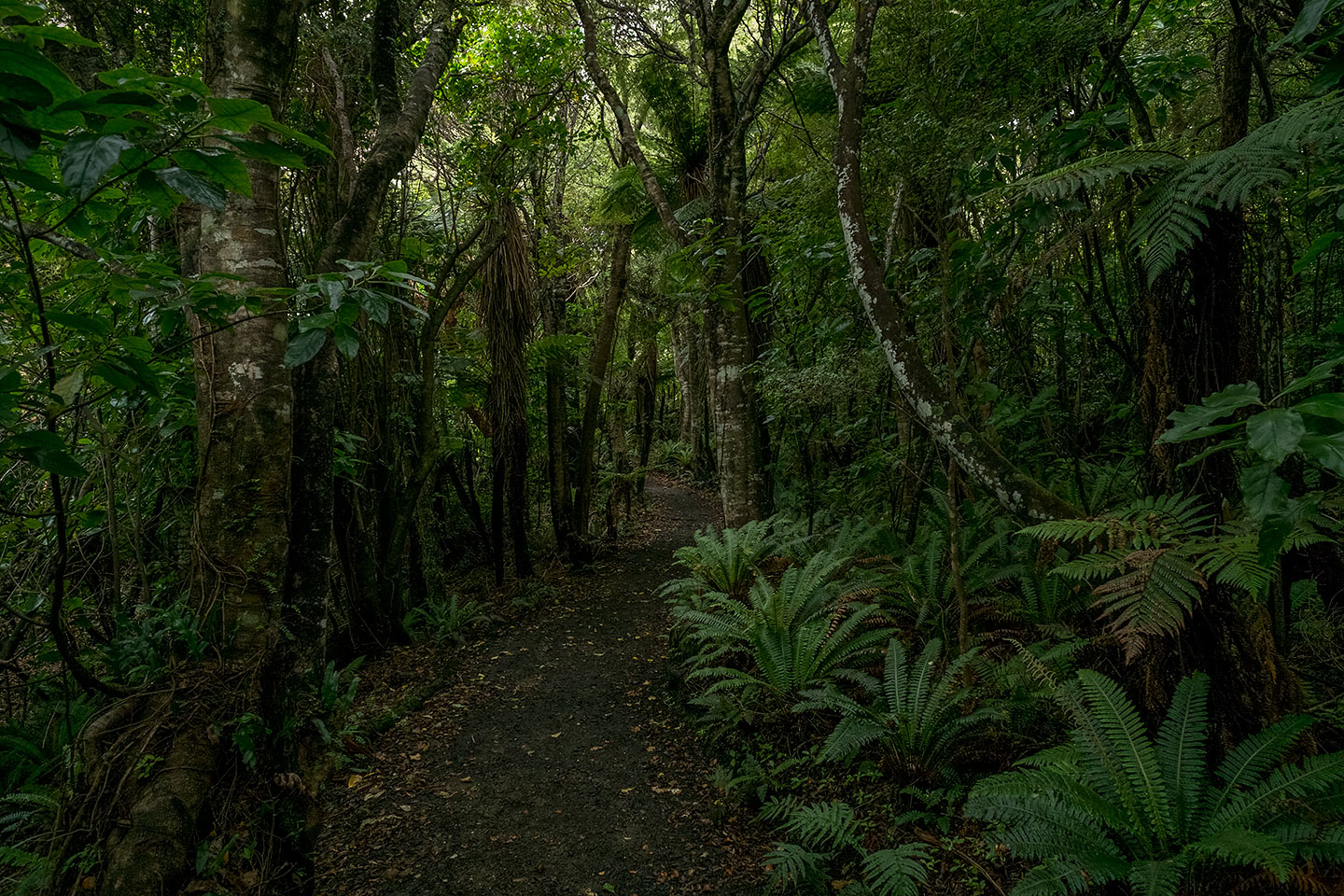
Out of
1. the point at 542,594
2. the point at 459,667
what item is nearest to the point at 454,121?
the point at 542,594

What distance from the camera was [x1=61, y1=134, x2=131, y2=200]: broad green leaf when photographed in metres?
1.13

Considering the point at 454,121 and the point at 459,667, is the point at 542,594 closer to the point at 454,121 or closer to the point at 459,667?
the point at 459,667

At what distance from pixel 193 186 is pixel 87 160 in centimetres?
20

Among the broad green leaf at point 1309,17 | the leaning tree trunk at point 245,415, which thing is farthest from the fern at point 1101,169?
the leaning tree trunk at point 245,415

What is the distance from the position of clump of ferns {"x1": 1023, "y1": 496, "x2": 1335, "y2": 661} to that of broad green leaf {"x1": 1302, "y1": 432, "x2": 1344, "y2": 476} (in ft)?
4.38

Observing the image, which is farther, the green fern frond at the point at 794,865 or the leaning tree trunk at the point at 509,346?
the leaning tree trunk at the point at 509,346

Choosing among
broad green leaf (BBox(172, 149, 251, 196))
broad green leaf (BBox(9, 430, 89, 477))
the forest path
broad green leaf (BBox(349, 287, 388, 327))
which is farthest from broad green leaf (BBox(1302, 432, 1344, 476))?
the forest path

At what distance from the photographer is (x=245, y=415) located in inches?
110

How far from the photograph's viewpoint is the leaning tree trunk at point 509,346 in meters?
8.77

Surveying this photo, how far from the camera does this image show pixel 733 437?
6789 millimetres

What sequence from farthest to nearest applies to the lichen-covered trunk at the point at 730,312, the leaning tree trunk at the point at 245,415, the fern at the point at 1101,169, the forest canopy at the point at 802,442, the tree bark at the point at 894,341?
the lichen-covered trunk at the point at 730,312, the tree bark at the point at 894,341, the leaning tree trunk at the point at 245,415, the fern at the point at 1101,169, the forest canopy at the point at 802,442

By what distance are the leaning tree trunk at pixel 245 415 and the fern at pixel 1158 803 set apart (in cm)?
335

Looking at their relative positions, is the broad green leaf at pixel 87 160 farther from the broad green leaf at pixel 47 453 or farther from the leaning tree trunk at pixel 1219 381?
the leaning tree trunk at pixel 1219 381

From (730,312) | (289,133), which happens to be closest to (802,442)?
(730,312)
